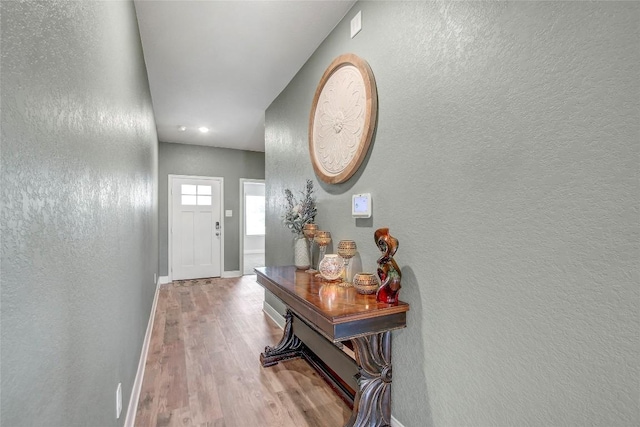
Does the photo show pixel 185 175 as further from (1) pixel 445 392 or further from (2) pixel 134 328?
(1) pixel 445 392

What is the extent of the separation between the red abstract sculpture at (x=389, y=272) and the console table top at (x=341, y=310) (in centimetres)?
4

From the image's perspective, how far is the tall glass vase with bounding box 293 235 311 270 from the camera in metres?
2.29

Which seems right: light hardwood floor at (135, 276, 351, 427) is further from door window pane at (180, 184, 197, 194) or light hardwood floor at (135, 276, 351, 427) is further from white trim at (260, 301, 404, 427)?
door window pane at (180, 184, 197, 194)

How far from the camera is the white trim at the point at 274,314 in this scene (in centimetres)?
313

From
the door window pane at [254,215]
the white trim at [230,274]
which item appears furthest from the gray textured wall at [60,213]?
the door window pane at [254,215]

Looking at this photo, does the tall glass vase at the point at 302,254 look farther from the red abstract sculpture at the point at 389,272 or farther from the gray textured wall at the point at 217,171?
the gray textured wall at the point at 217,171

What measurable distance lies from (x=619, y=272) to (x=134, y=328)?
2.38m

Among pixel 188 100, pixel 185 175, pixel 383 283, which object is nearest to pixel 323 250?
pixel 383 283

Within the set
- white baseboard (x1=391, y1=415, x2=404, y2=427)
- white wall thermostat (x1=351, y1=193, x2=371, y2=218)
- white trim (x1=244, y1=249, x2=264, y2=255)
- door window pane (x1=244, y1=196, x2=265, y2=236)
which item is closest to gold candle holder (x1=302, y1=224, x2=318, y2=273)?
white wall thermostat (x1=351, y1=193, x2=371, y2=218)

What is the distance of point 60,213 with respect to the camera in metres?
0.74

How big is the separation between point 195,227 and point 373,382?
186 inches

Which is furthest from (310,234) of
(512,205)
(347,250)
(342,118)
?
(512,205)

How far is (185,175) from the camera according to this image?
535 cm

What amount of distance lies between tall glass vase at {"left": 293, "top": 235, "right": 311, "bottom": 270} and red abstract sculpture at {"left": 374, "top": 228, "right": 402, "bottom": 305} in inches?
35.9
